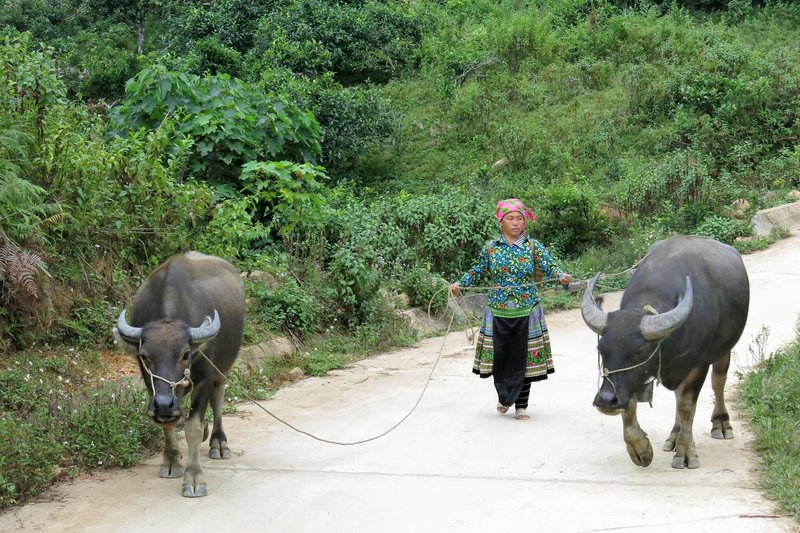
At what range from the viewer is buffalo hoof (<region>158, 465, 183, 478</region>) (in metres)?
→ 5.83

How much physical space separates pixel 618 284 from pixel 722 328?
5.52 metres

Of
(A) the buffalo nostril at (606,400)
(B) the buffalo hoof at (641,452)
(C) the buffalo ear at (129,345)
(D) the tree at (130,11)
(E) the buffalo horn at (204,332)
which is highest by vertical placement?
(D) the tree at (130,11)

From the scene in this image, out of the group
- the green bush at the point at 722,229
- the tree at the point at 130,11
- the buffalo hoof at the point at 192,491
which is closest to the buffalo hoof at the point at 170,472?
the buffalo hoof at the point at 192,491

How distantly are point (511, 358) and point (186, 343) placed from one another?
2.64 m

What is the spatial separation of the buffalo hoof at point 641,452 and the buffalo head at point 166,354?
8.16ft

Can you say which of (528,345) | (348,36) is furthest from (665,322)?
(348,36)

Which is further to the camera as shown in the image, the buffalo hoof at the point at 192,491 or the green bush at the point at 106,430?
the green bush at the point at 106,430

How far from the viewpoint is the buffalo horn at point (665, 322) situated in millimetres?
5461

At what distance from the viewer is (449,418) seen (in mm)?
7102

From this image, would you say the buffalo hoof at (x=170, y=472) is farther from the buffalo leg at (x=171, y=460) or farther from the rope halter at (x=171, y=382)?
the rope halter at (x=171, y=382)

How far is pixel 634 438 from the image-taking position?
559 cm

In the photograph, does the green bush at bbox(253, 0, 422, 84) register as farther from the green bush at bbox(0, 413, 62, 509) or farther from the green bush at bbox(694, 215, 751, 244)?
the green bush at bbox(0, 413, 62, 509)

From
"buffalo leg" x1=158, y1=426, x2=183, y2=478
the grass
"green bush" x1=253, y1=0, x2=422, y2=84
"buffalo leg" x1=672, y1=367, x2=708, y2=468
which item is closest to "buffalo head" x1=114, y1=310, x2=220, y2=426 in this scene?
"buffalo leg" x1=158, y1=426, x2=183, y2=478

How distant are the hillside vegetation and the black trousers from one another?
6.84ft
